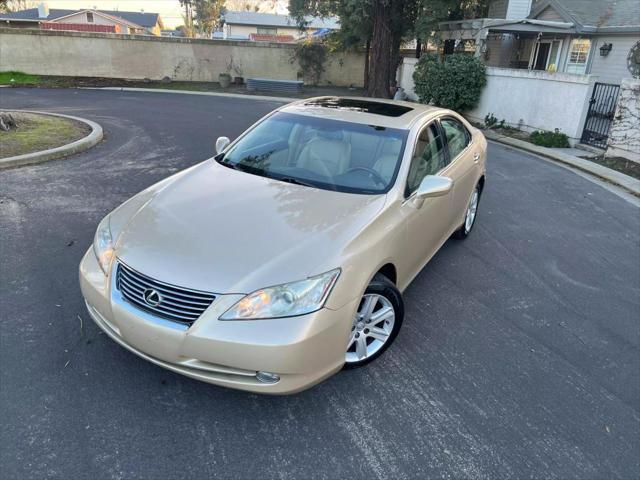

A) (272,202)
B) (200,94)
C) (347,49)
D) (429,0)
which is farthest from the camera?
(347,49)

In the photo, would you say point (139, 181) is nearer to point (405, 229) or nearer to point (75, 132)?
point (75, 132)

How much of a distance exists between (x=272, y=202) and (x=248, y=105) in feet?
47.2

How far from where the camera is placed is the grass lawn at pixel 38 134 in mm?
7724

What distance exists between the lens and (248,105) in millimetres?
16766

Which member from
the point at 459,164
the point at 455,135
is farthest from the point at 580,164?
the point at 459,164

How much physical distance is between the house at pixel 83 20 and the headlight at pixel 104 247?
47.1 metres

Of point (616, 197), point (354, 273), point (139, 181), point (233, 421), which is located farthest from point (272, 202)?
point (616, 197)

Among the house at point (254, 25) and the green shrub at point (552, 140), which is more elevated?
the house at point (254, 25)

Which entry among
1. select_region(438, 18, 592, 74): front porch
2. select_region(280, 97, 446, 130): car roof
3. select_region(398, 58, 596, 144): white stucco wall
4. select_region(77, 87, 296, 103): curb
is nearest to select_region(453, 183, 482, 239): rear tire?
select_region(280, 97, 446, 130): car roof

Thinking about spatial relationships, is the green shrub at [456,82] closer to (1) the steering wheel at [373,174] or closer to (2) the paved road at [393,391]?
(2) the paved road at [393,391]

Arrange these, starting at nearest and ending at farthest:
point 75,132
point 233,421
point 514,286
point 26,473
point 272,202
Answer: point 26,473, point 233,421, point 272,202, point 514,286, point 75,132

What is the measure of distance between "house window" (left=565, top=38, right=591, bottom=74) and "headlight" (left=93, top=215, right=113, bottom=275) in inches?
852

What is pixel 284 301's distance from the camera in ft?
8.20

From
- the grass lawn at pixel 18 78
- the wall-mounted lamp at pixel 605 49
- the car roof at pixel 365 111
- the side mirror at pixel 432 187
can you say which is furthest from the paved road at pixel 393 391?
the grass lawn at pixel 18 78
